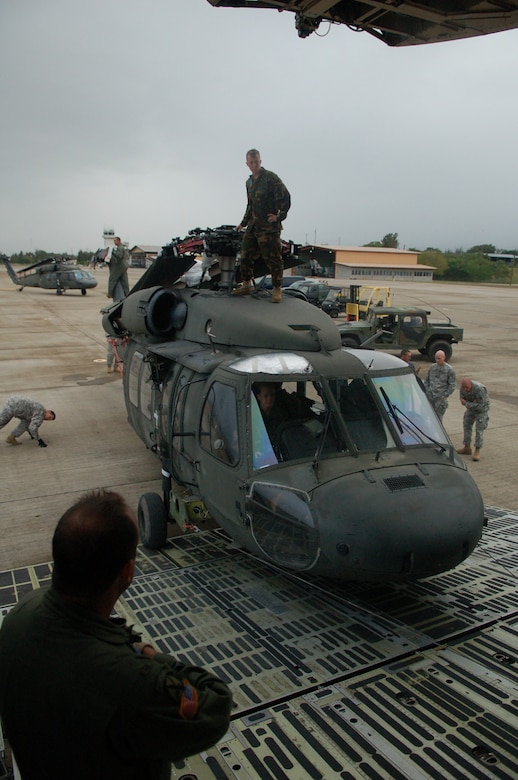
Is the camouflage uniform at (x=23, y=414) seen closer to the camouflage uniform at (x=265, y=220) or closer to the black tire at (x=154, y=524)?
the black tire at (x=154, y=524)

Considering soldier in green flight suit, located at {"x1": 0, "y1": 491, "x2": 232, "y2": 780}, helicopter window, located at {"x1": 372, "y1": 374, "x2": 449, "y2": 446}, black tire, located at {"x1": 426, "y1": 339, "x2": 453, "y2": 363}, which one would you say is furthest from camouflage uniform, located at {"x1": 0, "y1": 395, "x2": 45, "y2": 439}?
black tire, located at {"x1": 426, "y1": 339, "x2": 453, "y2": 363}

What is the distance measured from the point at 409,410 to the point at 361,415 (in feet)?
1.53

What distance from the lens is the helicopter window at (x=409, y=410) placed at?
16.8ft

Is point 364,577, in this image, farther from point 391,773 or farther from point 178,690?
point 178,690

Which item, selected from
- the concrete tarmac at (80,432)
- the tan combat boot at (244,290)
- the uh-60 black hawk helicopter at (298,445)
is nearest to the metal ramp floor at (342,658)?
the uh-60 black hawk helicopter at (298,445)

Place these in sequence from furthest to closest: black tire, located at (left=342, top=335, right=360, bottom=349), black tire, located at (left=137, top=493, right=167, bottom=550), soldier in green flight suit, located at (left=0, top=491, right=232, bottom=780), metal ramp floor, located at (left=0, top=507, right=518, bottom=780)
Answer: black tire, located at (left=342, top=335, right=360, bottom=349) → black tire, located at (left=137, top=493, right=167, bottom=550) → metal ramp floor, located at (left=0, top=507, right=518, bottom=780) → soldier in green flight suit, located at (left=0, top=491, right=232, bottom=780)

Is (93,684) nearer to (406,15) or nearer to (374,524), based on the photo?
(374,524)

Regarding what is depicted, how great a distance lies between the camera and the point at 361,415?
5.16 metres

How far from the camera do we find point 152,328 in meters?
7.27

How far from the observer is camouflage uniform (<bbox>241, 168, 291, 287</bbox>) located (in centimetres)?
664

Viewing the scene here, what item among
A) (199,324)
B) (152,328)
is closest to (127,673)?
(199,324)

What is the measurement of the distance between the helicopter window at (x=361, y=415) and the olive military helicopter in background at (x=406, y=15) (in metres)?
2.69

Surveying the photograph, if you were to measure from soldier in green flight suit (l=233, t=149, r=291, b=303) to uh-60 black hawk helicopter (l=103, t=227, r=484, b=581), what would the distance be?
350 millimetres

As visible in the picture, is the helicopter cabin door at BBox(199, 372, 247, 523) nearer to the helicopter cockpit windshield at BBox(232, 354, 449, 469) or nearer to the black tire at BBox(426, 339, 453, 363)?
the helicopter cockpit windshield at BBox(232, 354, 449, 469)
